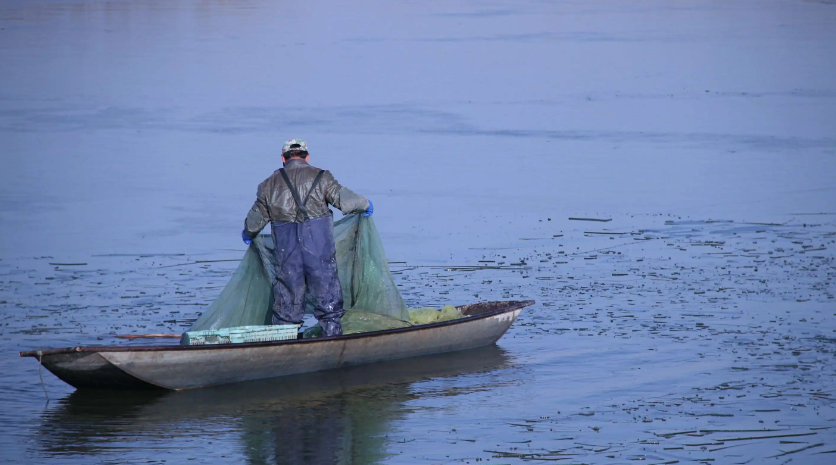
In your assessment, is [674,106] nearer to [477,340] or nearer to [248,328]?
[477,340]

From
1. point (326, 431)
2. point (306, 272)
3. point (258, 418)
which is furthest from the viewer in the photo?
point (306, 272)

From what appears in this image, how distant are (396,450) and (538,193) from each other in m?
8.87

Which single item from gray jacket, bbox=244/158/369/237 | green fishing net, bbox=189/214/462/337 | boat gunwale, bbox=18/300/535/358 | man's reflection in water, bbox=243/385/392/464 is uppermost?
gray jacket, bbox=244/158/369/237

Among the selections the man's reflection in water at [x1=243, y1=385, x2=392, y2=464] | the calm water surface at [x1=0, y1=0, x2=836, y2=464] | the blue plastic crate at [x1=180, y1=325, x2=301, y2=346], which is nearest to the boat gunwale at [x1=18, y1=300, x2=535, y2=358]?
the blue plastic crate at [x1=180, y1=325, x2=301, y2=346]

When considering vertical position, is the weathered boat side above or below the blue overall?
below

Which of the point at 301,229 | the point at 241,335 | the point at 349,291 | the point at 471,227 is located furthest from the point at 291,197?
the point at 471,227

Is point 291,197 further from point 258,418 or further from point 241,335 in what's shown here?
point 258,418

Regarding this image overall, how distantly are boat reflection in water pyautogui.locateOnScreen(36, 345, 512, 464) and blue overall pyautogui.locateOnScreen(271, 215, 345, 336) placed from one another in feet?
1.57

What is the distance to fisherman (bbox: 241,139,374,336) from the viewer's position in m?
9.46

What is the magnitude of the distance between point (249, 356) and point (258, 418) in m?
0.64

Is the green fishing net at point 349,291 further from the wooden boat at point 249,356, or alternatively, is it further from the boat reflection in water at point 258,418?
the boat reflection in water at point 258,418

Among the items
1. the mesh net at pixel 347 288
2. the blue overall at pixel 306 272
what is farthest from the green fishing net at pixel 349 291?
the blue overall at pixel 306 272

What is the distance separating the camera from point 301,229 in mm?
9492

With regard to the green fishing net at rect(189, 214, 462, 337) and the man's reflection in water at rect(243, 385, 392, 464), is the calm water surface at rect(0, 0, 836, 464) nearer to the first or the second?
the man's reflection in water at rect(243, 385, 392, 464)
